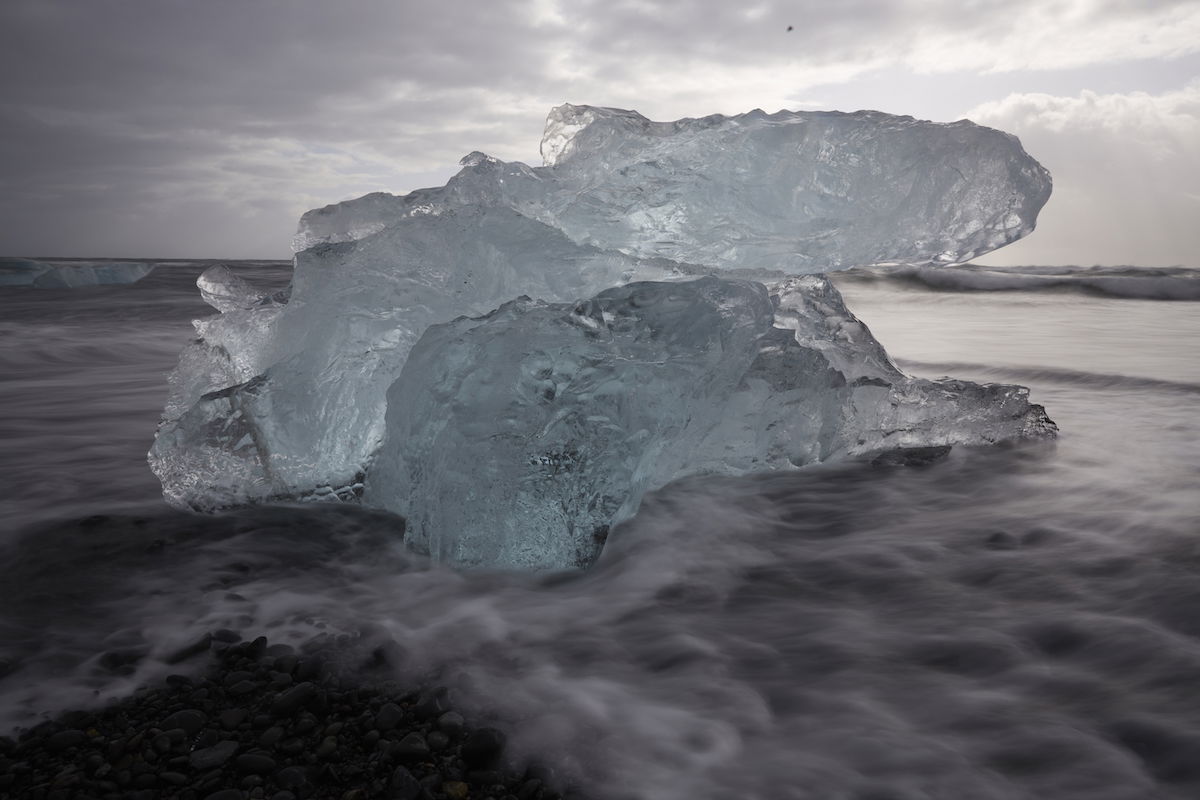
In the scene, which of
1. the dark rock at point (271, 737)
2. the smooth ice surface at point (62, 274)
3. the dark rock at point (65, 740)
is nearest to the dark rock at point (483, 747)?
the dark rock at point (271, 737)

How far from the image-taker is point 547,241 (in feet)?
9.25

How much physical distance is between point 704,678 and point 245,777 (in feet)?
2.67

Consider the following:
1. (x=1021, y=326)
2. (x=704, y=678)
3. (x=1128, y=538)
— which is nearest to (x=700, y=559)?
(x=704, y=678)

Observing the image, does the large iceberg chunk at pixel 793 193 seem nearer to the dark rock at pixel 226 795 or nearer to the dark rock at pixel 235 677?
the dark rock at pixel 235 677

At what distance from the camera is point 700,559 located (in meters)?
2.17

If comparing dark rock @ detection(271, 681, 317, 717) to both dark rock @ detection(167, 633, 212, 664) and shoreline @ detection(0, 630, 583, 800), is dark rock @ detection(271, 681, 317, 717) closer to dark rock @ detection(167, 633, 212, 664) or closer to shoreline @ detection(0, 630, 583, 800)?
shoreline @ detection(0, 630, 583, 800)

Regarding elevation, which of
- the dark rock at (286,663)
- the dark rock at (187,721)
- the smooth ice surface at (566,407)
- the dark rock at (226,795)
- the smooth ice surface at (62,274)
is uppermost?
the smooth ice surface at (62,274)

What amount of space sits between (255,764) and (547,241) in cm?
195

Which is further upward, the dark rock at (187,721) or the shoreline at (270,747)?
the dark rock at (187,721)

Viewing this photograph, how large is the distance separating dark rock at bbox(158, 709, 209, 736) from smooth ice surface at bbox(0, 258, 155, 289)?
59.9ft

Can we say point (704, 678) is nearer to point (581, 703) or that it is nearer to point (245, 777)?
point (581, 703)

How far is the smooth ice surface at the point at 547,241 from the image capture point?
2564 mm

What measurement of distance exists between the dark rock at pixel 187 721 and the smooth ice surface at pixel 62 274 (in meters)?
18.3

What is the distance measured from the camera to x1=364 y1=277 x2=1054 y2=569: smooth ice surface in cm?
216
